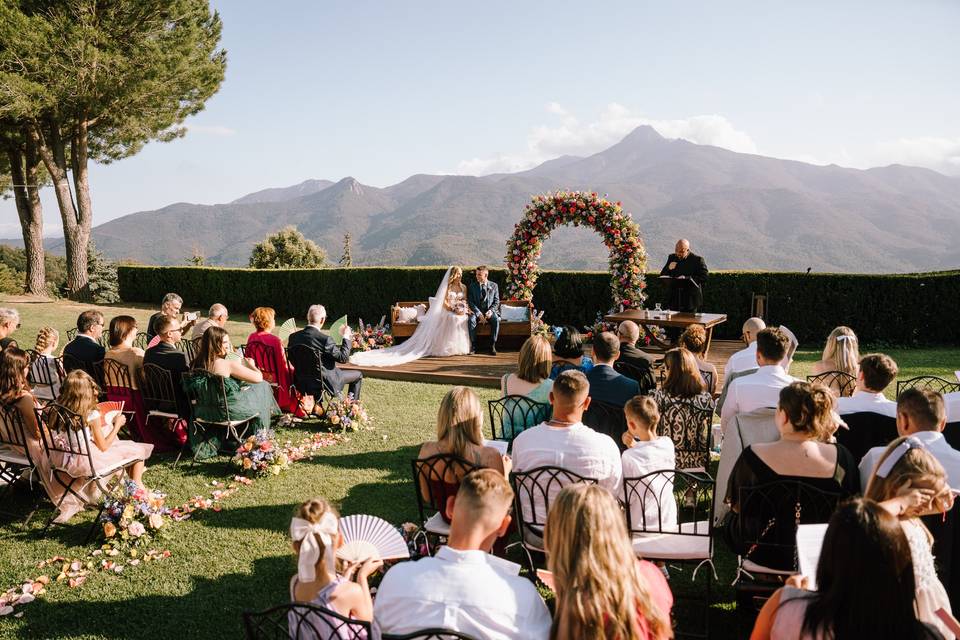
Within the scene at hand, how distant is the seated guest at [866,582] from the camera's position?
190cm

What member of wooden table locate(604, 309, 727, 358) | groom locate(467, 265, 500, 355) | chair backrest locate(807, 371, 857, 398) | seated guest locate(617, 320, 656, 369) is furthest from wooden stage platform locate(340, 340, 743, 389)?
chair backrest locate(807, 371, 857, 398)

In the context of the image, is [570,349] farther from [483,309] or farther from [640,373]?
[483,309]

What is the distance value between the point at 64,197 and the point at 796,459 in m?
25.2

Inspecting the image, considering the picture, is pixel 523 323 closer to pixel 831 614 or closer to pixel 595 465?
pixel 595 465

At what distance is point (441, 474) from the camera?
12.4ft

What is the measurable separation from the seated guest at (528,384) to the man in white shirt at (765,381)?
4.59ft

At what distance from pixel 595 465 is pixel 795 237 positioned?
6470 inches

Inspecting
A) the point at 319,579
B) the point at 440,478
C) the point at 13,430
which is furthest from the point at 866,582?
the point at 13,430

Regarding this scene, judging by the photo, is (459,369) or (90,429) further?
(459,369)

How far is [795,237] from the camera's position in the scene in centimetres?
15012

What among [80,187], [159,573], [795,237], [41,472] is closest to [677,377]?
[159,573]

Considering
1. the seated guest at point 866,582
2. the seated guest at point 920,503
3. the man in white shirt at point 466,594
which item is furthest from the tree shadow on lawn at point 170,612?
the seated guest at point 920,503

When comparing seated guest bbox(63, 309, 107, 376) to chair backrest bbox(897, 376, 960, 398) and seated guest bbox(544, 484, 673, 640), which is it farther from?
chair backrest bbox(897, 376, 960, 398)

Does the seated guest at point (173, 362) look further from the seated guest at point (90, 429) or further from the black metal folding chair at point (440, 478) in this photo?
the black metal folding chair at point (440, 478)
